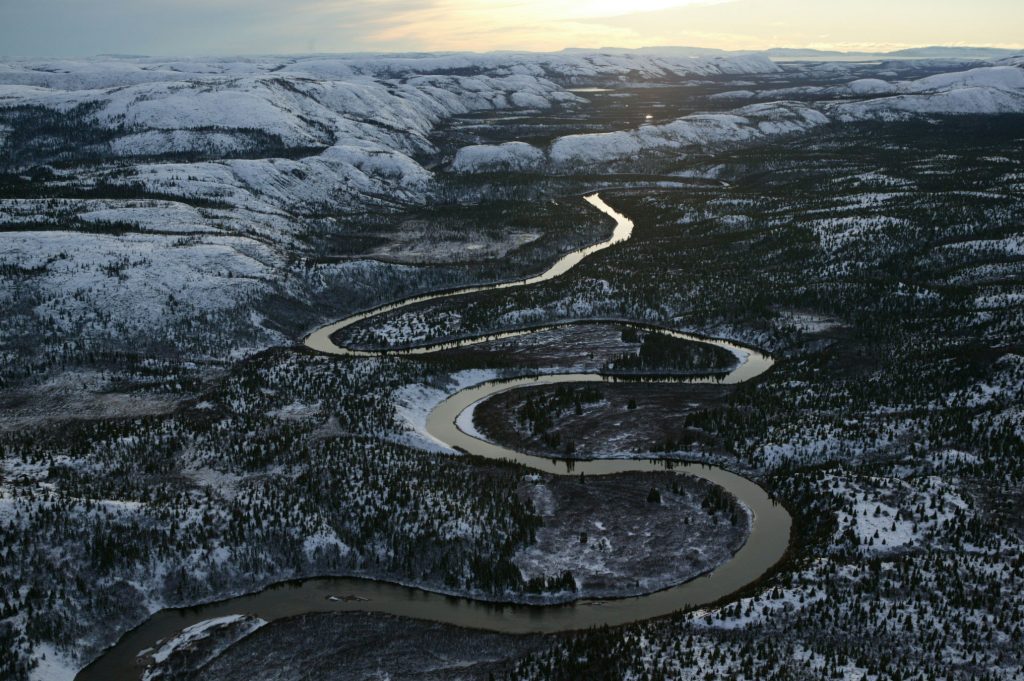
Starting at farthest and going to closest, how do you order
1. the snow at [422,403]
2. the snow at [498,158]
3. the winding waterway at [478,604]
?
the snow at [498,158], the snow at [422,403], the winding waterway at [478,604]

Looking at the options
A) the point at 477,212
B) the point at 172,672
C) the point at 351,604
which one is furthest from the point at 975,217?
the point at 172,672

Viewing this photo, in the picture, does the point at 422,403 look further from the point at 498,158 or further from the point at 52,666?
the point at 498,158

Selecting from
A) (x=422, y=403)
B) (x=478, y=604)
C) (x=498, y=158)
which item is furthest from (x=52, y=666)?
(x=498, y=158)

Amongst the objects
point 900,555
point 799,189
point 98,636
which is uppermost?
point 799,189

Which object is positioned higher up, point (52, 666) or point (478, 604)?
point (478, 604)

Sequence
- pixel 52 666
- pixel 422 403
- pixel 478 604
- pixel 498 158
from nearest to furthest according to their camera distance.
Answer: pixel 52 666, pixel 478 604, pixel 422 403, pixel 498 158

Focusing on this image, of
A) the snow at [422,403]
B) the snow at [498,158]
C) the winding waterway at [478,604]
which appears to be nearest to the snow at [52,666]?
the winding waterway at [478,604]

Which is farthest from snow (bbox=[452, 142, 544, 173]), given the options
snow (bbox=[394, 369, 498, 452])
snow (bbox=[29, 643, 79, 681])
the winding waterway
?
snow (bbox=[29, 643, 79, 681])

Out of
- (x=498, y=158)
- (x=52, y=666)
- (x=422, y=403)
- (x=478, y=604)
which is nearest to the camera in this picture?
(x=52, y=666)

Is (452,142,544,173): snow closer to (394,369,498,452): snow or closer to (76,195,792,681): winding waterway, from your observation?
(394,369,498,452): snow

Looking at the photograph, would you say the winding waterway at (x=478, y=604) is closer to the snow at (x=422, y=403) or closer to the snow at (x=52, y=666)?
the snow at (x=52, y=666)

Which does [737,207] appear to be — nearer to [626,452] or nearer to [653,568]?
[626,452]
